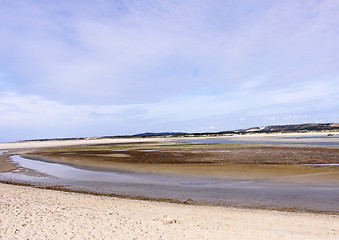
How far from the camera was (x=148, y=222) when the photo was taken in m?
8.94

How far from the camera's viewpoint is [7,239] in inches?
275

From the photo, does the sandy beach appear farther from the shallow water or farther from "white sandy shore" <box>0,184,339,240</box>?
the shallow water

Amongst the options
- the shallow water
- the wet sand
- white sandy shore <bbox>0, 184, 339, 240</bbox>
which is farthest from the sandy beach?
the wet sand

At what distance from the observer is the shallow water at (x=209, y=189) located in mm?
12078

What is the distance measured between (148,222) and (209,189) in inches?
271

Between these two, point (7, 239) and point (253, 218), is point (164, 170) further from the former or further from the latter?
point (7, 239)

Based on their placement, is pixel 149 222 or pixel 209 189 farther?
pixel 209 189

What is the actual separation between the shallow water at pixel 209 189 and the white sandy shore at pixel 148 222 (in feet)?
5.91

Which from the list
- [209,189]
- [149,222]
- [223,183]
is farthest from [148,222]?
[223,183]

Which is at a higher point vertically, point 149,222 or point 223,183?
point 149,222

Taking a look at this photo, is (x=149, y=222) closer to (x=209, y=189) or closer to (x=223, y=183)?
(x=209, y=189)

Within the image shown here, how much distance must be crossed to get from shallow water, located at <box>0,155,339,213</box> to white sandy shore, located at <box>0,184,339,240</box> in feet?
5.91

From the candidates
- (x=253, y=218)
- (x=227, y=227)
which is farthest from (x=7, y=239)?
(x=253, y=218)

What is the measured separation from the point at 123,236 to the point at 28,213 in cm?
427
